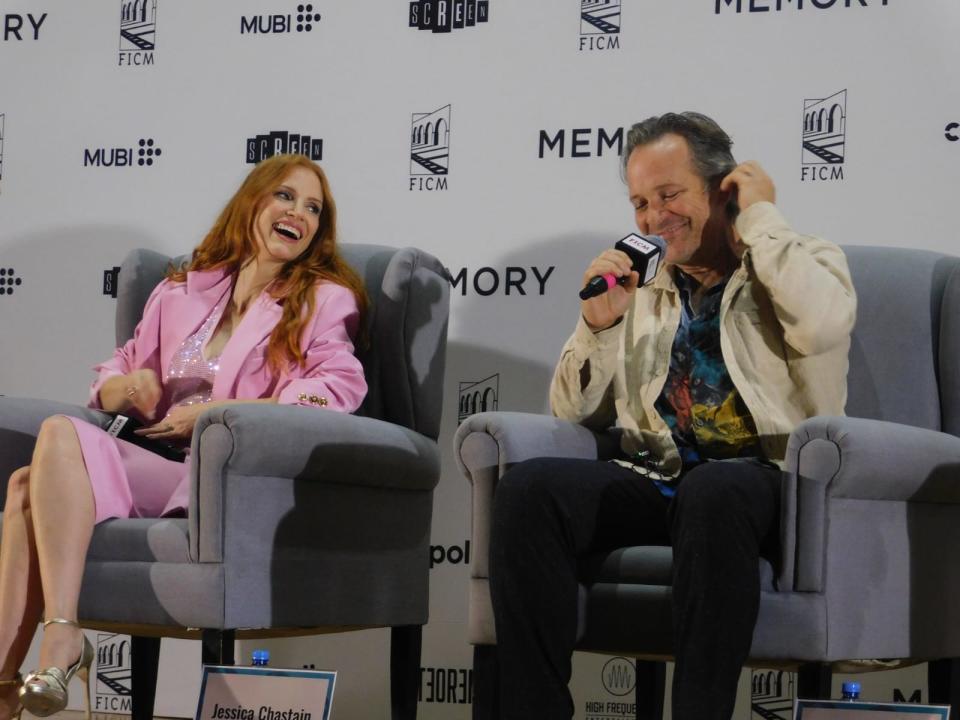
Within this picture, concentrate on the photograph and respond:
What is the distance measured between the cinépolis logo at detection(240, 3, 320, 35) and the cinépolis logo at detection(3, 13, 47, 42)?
63 cm

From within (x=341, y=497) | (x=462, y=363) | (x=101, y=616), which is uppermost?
(x=462, y=363)

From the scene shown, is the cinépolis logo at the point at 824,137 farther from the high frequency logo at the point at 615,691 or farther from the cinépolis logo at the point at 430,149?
the high frequency logo at the point at 615,691

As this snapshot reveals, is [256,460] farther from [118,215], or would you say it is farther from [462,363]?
[118,215]

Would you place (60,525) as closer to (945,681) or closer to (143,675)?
(143,675)

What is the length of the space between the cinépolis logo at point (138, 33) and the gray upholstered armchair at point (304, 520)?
122 cm

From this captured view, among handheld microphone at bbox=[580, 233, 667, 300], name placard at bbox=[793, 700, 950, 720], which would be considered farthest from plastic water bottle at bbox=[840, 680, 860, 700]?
handheld microphone at bbox=[580, 233, 667, 300]

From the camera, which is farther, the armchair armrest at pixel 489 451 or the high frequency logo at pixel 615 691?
the high frequency logo at pixel 615 691

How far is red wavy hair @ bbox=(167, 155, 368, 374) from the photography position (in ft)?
8.91

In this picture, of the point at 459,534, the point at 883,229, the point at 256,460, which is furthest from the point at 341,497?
the point at 883,229

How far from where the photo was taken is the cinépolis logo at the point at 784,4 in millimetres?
2945

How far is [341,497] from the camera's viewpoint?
239 cm

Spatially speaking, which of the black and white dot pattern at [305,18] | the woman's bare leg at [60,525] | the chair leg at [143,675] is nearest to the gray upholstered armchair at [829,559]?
the woman's bare leg at [60,525]

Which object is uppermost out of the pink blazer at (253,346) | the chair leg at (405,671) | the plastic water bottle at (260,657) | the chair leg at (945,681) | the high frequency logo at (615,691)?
the pink blazer at (253,346)

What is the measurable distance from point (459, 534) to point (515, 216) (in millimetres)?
795
